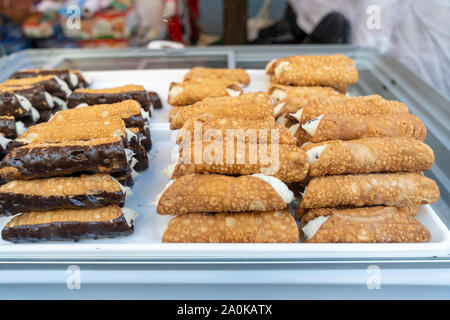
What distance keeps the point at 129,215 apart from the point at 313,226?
0.98 m

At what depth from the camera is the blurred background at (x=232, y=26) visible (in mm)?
3035

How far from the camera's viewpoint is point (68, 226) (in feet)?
5.55

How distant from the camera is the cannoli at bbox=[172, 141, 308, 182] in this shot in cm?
168

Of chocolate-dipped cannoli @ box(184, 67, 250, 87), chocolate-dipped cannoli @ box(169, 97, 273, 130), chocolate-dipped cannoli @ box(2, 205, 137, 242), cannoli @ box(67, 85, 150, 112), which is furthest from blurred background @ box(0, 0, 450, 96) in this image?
chocolate-dipped cannoli @ box(2, 205, 137, 242)

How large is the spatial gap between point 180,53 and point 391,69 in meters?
2.02

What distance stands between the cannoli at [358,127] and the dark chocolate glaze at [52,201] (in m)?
1.15

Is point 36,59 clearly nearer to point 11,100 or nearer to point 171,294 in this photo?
point 11,100

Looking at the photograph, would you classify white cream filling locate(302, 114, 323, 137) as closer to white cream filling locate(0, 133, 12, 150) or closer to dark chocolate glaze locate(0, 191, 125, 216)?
dark chocolate glaze locate(0, 191, 125, 216)

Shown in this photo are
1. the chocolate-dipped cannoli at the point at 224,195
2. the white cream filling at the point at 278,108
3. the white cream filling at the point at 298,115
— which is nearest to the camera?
the chocolate-dipped cannoli at the point at 224,195

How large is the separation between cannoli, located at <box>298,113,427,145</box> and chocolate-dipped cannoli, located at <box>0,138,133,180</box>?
109cm

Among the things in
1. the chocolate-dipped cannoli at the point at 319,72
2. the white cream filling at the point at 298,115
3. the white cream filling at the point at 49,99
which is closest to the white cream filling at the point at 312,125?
the white cream filling at the point at 298,115

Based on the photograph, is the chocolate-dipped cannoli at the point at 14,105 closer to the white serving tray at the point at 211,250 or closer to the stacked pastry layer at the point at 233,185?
the white serving tray at the point at 211,250
